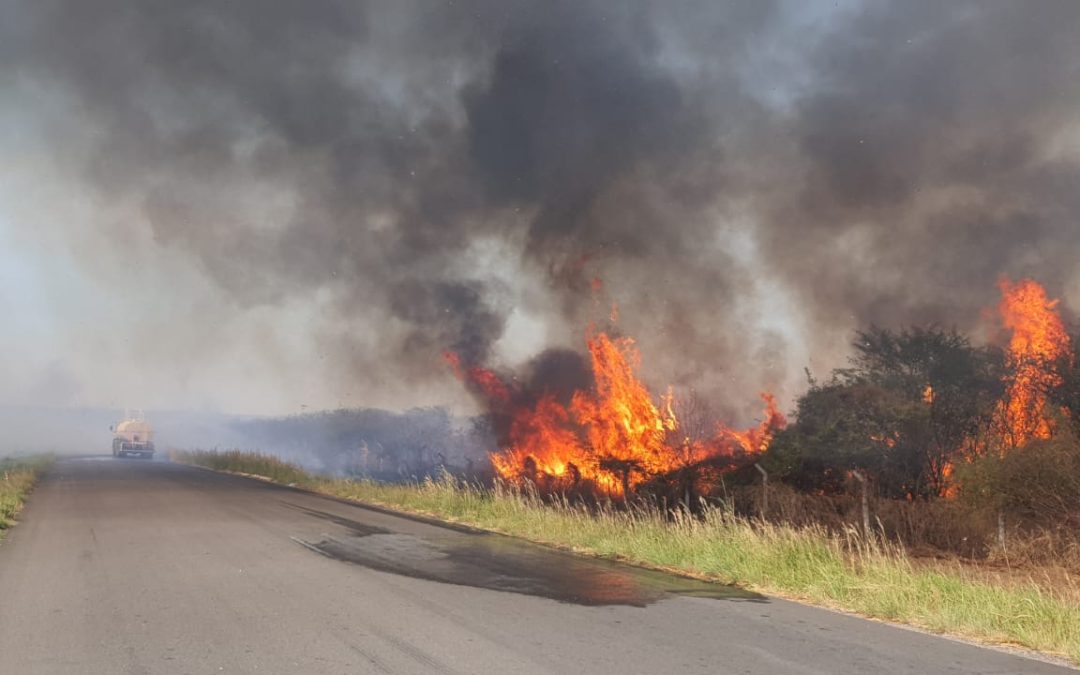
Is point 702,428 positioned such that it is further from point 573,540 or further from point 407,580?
point 407,580

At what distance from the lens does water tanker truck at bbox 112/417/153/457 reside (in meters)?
59.7

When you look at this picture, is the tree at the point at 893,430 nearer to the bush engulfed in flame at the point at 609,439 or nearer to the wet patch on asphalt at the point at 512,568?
the bush engulfed in flame at the point at 609,439

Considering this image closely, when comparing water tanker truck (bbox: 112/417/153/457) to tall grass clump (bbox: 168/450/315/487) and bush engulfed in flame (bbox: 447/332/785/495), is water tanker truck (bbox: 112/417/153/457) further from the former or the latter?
bush engulfed in flame (bbox: 447/332/785/495)

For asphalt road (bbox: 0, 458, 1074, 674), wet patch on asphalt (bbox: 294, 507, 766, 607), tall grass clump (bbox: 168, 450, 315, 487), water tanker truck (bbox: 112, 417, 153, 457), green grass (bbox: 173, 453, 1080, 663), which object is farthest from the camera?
water tanker truck (bbox: 112, 417, 153, 457)

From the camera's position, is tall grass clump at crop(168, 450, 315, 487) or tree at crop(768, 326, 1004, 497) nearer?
tree at crop(768, 326, 1004, 497)

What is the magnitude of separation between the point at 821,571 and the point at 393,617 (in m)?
5.15

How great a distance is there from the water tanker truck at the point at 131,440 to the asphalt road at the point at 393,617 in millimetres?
54354

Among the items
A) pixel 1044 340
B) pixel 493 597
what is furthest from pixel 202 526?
pixel 1044 340

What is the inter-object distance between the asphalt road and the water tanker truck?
178ft

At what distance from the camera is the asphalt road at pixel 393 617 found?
5.30m

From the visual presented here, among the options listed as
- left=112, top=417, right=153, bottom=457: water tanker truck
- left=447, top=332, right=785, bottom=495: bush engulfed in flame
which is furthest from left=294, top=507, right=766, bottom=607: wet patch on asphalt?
left=112, top=417, right=153, bottom=457: water tanker truck

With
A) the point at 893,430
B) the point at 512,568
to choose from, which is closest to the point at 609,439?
the point at 893,430

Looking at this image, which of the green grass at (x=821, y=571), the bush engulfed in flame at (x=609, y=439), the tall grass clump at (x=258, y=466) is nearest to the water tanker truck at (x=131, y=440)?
the tall grass clump at (x=258, y=466)

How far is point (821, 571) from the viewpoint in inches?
340
